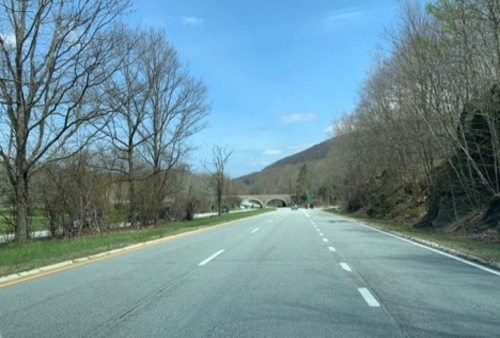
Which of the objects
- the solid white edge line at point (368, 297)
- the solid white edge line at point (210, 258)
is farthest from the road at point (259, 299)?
the solid white edge line at point (210, 258)

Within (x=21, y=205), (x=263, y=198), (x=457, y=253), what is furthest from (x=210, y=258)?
(x=263, y=198)

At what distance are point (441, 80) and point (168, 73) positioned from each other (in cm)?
2402

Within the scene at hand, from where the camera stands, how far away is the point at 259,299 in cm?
814

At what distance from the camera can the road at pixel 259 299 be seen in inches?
247

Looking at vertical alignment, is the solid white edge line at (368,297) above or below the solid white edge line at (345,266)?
below

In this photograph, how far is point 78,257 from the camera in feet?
48.0

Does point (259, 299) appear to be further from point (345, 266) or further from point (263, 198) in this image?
point (263, 198)

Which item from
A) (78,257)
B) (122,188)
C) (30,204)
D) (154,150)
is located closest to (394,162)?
(154,150)

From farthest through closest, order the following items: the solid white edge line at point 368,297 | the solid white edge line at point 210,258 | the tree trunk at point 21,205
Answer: the tree trunk at point 21,205, the solid white edge line at point 210,258, the solid white edge line at point 368,297

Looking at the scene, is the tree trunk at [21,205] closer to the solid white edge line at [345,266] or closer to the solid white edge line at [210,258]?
the solid white edge line at [210,258]

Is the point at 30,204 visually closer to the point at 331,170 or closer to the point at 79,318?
the point at 79,318

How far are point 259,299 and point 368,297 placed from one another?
71.4 inches

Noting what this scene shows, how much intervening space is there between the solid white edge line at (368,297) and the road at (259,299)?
19 millimetres

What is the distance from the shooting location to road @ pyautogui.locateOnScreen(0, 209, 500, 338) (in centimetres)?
627
